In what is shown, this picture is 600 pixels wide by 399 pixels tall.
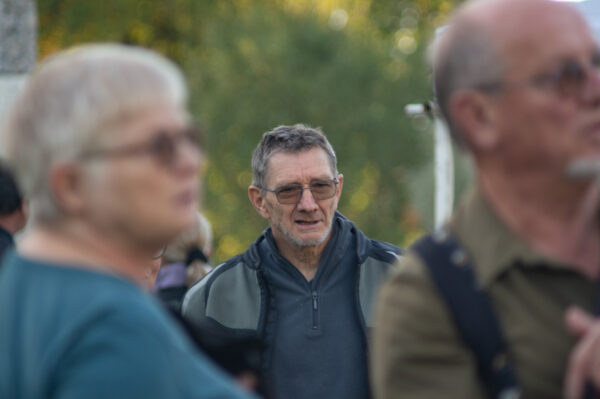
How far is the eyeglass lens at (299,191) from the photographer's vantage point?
4816 mm

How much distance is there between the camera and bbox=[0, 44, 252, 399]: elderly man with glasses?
5.15 ft

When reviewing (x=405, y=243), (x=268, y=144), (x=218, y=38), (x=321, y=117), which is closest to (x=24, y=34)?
(x=268, y=144)

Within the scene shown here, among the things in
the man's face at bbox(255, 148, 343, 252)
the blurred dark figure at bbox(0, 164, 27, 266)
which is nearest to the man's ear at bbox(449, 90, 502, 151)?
the man's face at bbox(255, 148, 343, 252)

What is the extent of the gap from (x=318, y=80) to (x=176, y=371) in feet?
77.3

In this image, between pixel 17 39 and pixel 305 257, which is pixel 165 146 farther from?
pixel 17 39

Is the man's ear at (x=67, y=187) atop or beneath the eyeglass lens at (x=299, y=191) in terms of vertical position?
atop

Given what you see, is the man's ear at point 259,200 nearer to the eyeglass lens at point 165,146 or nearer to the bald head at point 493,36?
the bald head at point 493,36

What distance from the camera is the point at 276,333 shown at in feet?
14.1

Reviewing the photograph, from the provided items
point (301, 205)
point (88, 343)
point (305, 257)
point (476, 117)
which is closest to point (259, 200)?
point (301, 205)

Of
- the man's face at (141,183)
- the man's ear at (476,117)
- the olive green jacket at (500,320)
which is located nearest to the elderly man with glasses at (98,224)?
the man's face at (141,183)

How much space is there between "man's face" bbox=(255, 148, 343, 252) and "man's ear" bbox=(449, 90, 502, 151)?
2679mm

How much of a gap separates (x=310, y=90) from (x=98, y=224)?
23.2 metres

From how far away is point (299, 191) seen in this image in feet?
15.8

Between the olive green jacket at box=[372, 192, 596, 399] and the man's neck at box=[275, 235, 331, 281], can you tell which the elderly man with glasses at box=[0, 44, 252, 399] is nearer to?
the olive green jacket at box=[372, 192, 596, 399]
